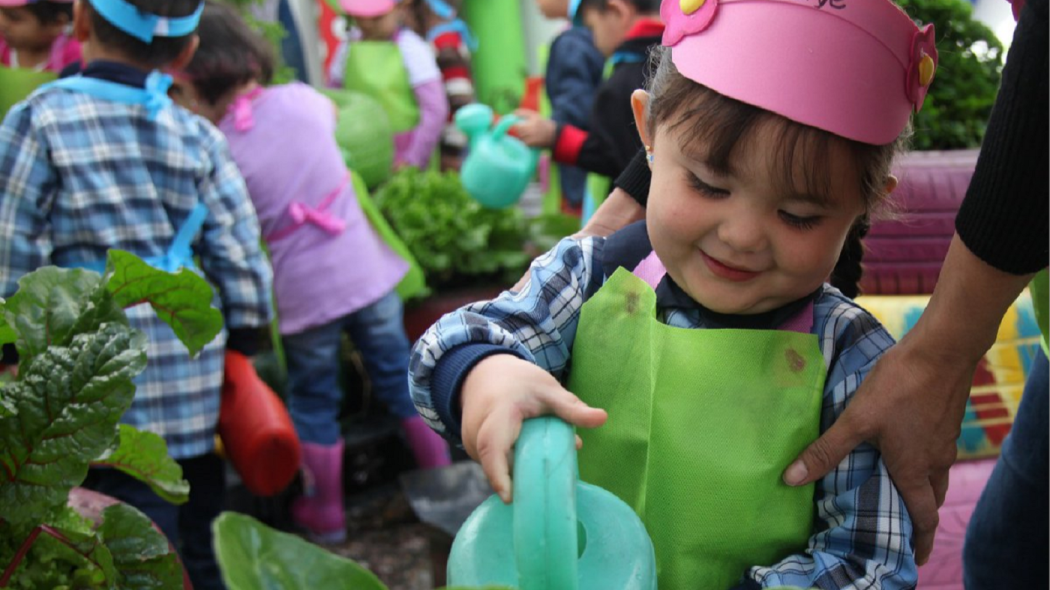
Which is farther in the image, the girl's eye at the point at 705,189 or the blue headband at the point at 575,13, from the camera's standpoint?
the blue headband at the point at 575,13

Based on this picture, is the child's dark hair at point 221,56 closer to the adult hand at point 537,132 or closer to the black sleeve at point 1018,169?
the adult hand at point 537,132

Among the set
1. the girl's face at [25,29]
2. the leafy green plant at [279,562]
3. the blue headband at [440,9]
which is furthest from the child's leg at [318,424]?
the blue headband at [440,9]

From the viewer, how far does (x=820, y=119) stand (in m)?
0.94

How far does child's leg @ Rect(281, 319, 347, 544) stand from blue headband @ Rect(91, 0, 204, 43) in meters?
1.09

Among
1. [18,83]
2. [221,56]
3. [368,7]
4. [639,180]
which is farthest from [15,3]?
[639,180]

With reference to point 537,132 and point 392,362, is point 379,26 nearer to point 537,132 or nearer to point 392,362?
point 537,132

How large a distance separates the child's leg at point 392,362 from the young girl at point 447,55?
2585 millimetres

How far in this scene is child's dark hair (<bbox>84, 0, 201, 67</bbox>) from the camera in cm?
206

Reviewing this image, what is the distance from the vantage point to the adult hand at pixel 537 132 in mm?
2964

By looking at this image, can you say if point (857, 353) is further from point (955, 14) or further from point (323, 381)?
point (323, 381)

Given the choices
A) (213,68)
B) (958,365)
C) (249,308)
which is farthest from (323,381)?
(958,365)

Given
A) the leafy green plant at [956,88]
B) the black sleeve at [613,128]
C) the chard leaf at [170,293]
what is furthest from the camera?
the black sleeve at [613,128]

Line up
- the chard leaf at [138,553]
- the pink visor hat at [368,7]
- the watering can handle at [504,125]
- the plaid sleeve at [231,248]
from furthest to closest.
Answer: the pink visor hat at [368,7]
the watering can handle at [504,125]
the plaid sleeve at [231,248]
the chard leaf at [138,553]

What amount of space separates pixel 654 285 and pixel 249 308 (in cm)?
141
